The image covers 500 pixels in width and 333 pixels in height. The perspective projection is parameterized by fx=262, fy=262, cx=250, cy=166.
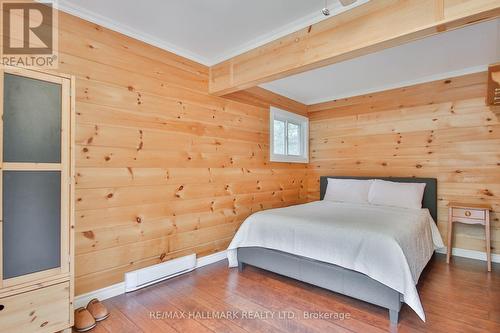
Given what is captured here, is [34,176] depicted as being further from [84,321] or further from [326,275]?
[326,275]

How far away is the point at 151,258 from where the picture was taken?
2.58 m

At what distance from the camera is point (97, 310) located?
1.99m

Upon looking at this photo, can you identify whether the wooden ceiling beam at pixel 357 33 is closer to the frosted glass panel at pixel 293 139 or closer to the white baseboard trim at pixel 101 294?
the frosted glass panel at pixel 293 139

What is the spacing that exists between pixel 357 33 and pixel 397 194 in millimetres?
2326

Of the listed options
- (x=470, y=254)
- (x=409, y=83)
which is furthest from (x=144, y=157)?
(x=470, y=254)

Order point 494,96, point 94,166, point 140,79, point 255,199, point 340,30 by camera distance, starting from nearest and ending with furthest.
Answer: point 340,30 < point 94,166 < point 140,79 < point 494,96 < point 255,199

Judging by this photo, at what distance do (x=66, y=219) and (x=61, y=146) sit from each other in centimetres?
49

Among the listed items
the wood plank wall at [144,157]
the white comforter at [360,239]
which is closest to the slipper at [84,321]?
the wood plank wall at [144,157]

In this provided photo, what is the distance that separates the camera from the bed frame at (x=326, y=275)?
193 cm

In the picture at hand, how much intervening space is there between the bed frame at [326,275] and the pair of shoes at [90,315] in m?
1.37

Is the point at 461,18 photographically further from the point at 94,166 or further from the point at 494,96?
the point at 94,166

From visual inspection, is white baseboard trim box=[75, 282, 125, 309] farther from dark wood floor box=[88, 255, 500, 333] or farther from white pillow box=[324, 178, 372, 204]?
white pillow box=[324, 178, 372, 204]

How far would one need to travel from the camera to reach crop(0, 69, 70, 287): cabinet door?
1.54 m

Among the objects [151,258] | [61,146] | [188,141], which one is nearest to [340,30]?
[188,141]
